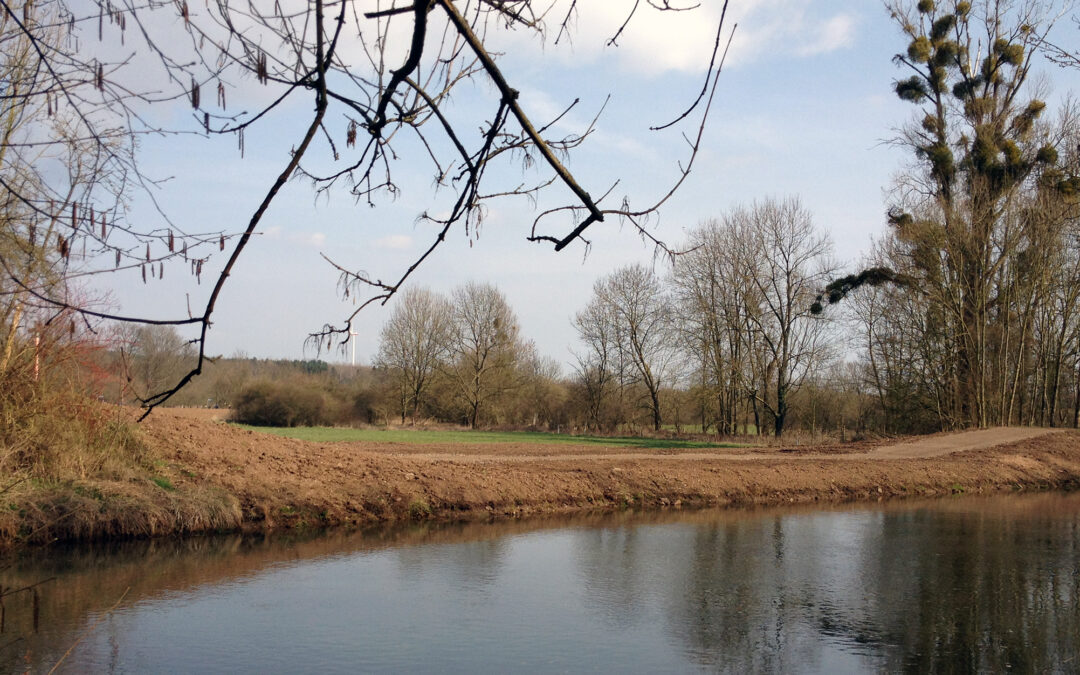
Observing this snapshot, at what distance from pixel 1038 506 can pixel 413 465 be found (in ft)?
45.0

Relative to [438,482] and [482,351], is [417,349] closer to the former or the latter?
[482,351]

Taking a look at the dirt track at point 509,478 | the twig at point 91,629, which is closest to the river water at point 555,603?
the twig at point 91,629

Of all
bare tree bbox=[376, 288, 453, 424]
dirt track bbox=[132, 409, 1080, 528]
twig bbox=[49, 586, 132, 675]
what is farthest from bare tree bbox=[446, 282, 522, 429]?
twig bbox=[49, 586, 132, 675]

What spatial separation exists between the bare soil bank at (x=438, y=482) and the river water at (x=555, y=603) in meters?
0.98

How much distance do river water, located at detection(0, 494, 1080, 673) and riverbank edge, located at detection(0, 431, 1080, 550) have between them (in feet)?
2.37

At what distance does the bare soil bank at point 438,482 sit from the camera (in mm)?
13477

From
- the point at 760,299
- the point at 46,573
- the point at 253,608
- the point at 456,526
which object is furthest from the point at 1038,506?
the point at 760,299

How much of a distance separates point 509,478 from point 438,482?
5.25 ft

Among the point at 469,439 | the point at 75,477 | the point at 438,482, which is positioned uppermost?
the point at 75,477

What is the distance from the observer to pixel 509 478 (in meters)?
17.3

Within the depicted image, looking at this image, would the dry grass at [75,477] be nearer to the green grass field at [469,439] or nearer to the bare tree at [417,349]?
the green grass field at [469,439]

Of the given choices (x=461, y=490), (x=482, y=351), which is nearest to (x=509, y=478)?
(x=461, y=490)

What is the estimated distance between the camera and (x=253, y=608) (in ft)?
28.7

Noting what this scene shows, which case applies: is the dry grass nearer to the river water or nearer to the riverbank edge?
the riverbank edge
